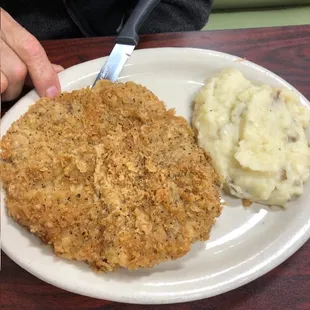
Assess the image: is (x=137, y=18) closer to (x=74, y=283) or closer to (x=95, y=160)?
(x=95, y=160)

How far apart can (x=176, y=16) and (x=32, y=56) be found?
0.74 metres

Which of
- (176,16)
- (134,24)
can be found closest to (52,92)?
(134,24)

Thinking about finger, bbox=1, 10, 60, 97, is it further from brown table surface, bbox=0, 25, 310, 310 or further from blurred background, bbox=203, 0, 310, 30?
blurred background, bbox=203, 0, 310, 30

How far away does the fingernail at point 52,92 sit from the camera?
1468 millimetres

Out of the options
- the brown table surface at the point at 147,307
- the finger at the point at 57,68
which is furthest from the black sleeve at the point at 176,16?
the finger at the point at 57,68

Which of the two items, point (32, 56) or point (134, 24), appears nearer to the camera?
point (32, 56)

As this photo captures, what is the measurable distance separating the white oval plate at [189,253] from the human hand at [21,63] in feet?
0.17

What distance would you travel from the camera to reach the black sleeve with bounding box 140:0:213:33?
1940mm

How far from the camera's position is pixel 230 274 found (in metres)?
1.22

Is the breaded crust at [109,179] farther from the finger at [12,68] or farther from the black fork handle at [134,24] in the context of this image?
the black fork handle at [134,24]

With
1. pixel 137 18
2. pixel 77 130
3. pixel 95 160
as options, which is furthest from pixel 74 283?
pixel 137 18

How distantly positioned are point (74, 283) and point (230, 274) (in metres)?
0.40

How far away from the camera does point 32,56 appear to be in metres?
1.45

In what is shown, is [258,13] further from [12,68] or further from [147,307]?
[147,307]
